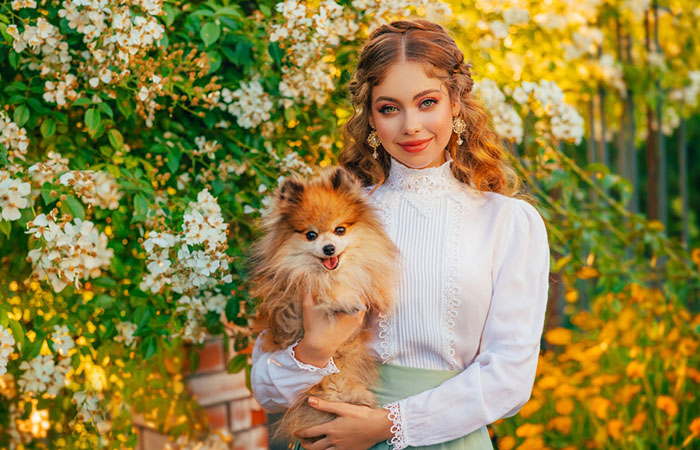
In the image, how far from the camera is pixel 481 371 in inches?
72.3

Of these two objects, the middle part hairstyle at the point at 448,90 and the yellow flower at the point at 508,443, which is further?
the yellow flower at the point at 508,443

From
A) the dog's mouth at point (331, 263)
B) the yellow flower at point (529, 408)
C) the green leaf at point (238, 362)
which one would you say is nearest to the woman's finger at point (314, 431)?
the dog's mouth at point (331, 263)

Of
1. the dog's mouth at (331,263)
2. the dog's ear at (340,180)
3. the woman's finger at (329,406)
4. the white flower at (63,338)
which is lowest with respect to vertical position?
the woman's finger at (329,406)

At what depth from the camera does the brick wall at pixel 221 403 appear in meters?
3.24

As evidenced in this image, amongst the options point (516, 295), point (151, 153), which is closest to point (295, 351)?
point (516, 295)

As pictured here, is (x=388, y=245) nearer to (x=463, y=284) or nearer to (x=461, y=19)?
(x=463, y=284)

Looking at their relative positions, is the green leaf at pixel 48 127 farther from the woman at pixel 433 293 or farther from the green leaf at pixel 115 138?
the woman at pixel 433 293

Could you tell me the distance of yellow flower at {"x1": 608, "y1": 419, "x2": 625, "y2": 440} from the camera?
3.50 meters

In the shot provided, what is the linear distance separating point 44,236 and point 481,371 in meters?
1.28

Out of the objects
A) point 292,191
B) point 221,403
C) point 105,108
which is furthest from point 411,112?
point 221,403

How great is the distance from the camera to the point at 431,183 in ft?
6.95

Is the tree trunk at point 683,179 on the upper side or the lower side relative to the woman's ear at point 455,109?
lower

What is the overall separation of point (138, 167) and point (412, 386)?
1292mm

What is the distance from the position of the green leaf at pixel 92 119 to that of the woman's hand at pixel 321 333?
36.4 inches
